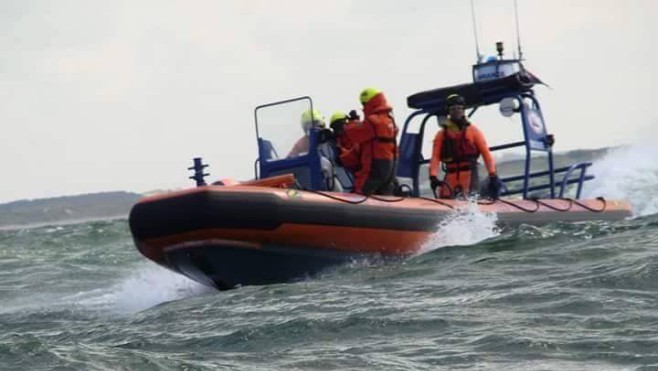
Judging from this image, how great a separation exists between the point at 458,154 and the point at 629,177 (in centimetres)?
1014

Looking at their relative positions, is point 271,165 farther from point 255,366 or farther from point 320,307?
point 255,366

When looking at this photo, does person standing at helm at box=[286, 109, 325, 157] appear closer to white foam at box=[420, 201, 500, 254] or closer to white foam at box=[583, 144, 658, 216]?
white foam at box=[420, 201, 500, 254]

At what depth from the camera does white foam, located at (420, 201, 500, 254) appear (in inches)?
419

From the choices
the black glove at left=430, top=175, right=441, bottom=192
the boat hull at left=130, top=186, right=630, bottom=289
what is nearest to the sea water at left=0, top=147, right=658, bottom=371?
the boat hull at left=130, top=186, right=630, bottom=289

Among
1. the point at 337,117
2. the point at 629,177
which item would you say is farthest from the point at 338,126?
the point at 629,177

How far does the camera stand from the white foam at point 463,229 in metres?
10.6

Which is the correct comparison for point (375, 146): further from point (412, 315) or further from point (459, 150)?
point (412, 315)

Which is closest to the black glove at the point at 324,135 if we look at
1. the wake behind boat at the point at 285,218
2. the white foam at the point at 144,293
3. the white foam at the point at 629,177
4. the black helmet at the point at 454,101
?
the wake behind boat at the point at 285,218

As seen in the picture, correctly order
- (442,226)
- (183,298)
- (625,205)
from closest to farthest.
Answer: (183,298) < (442,226) < (625,205)

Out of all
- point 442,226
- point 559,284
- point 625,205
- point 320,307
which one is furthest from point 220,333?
point 625,205

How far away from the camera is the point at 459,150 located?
11.5 metres

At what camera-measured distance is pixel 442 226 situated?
10664mm

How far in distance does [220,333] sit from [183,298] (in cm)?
252

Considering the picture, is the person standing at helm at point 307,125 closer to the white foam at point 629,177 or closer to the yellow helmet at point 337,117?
the yellow helmet at point 337,117
